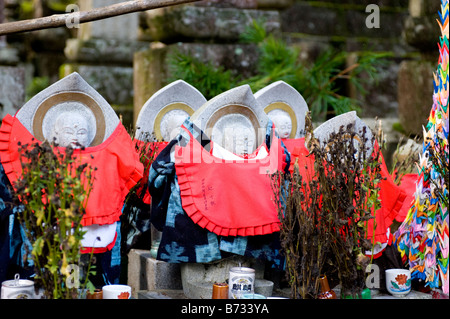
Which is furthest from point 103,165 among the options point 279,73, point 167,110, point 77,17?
point 279,73

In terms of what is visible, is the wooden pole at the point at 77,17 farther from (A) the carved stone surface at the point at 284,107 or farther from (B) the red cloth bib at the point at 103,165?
(A) the carved stone surface at the point at 284,107

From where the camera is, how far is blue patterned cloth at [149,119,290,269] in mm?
3705

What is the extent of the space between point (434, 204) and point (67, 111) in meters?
2.23

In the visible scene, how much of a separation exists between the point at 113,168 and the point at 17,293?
0.94 m

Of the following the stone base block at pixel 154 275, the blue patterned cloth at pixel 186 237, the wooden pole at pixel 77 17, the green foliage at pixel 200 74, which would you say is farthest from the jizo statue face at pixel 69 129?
the green foliage at pixel 200 74

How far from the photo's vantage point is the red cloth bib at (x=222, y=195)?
3670mm

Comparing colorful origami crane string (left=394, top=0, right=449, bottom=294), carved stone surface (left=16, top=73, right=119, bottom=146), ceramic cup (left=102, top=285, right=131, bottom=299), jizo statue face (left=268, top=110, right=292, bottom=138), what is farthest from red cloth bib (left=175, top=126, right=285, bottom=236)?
jizo statue face (left=268, top=110, right=292, bottom=138)

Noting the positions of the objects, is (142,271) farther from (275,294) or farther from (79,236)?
(79,236)

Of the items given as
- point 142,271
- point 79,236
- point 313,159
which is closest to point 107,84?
point 142,271

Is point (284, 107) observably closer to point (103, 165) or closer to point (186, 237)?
point (186, 237)

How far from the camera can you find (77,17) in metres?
3.86

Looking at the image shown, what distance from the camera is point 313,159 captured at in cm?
389

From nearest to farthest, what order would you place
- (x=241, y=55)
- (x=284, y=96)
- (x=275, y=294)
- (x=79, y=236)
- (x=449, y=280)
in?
(x=79, y=236), (x=449, y=280), (x=275, y=294), (x=284, y=96), (x=241, y=55)

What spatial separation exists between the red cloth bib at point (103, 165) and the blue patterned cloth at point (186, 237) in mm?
165
